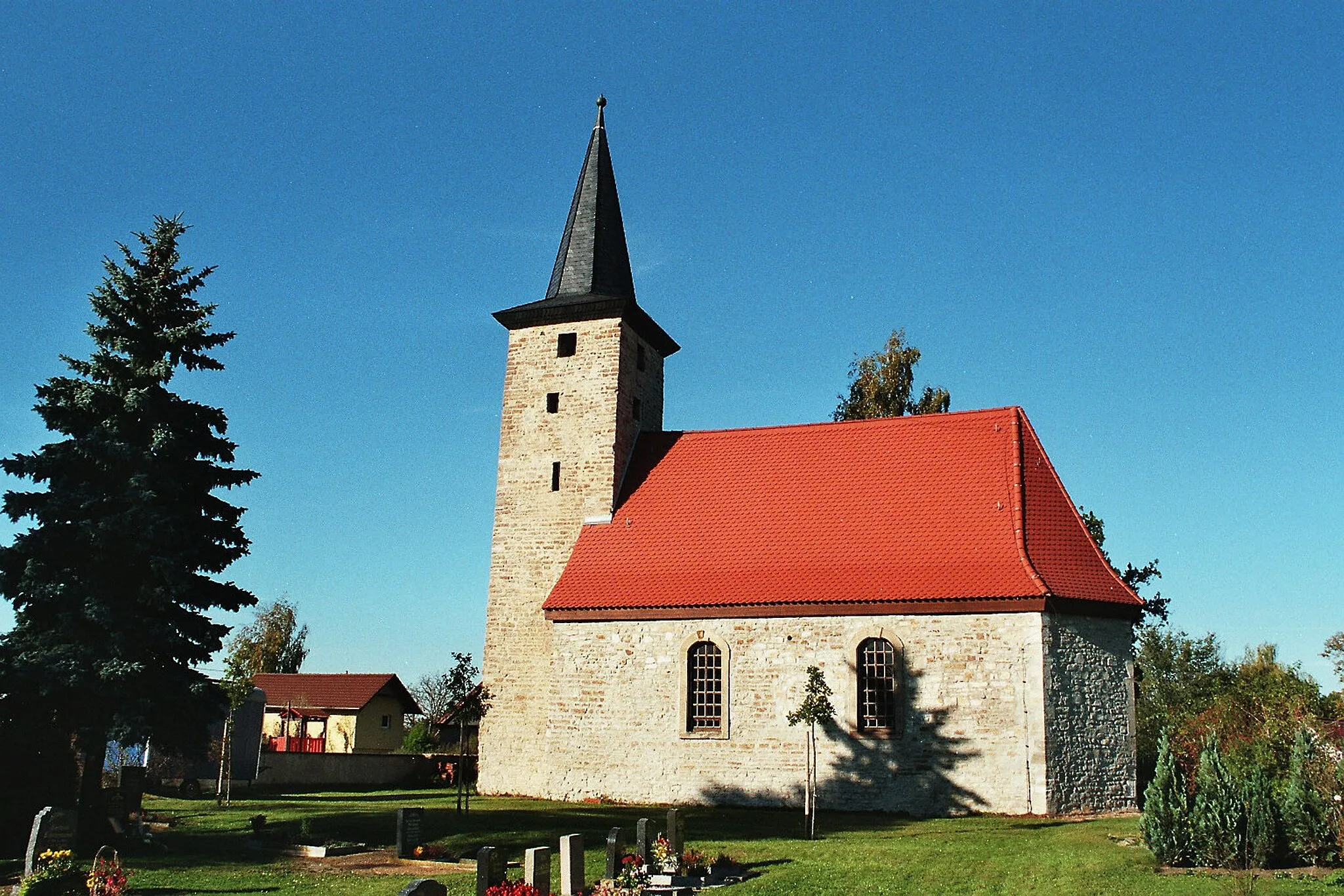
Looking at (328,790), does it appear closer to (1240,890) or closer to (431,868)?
(431,868)

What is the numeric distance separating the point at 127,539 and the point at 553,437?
11.4m

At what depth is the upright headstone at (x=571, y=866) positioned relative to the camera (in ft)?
38.7

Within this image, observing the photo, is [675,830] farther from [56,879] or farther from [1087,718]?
[1087,718]

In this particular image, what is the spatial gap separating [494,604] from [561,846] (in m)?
14.4

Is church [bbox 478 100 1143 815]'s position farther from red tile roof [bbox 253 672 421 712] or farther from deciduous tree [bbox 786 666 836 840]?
red tile roof [bbox 253 672 421 712]

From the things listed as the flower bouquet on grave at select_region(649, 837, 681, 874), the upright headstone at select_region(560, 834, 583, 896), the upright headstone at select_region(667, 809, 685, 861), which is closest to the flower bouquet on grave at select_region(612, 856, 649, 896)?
the flower bouquet on grave at select_region(649, 837, 681, 874)

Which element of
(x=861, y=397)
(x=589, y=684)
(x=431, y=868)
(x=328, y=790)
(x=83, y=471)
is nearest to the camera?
(x=431, y=868)

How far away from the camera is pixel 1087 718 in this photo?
2056cm

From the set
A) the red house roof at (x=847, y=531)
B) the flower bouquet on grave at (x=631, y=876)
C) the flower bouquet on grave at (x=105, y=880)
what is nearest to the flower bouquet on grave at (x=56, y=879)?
the flower bouquet on grave at (x=105, y=880)

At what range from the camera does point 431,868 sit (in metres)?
14.6

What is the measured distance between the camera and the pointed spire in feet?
91.4

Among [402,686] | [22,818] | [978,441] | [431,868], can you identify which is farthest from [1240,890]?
[402,686]

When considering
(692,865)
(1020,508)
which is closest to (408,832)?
(692,865)

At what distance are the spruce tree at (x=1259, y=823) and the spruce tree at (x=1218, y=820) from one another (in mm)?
83
